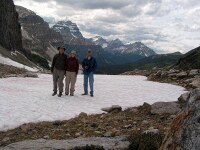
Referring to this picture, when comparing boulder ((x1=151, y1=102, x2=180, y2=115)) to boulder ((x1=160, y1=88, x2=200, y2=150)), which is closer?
boulder ((x1=160, y1=88, x2=200, y2=150))

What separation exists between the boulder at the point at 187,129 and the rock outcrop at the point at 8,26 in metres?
137

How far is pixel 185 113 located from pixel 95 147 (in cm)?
350

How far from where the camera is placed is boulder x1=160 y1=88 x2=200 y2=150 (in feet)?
19.7

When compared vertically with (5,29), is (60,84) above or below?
below

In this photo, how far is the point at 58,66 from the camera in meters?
22.0

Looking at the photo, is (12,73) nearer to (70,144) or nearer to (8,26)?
(70,144)

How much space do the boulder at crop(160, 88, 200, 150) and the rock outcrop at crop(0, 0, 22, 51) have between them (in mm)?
136887

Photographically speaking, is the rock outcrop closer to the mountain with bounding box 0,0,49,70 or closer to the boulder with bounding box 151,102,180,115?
the mountain with bounding box 0,0,49,70

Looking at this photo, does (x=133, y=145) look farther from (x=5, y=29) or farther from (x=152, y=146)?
(x=5, y=29)

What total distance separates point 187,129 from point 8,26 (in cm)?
14725

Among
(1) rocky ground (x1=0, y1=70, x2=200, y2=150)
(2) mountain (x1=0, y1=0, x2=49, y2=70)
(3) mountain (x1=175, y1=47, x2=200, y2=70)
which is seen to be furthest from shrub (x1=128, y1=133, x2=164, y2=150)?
(2) mountain (x1=0, y1=0, x2=49, y2=70)

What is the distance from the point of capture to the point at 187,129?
245 inches


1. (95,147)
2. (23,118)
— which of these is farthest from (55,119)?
(95,147)

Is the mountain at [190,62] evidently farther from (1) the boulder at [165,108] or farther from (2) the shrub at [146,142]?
(2) the shrub at [146,142]
